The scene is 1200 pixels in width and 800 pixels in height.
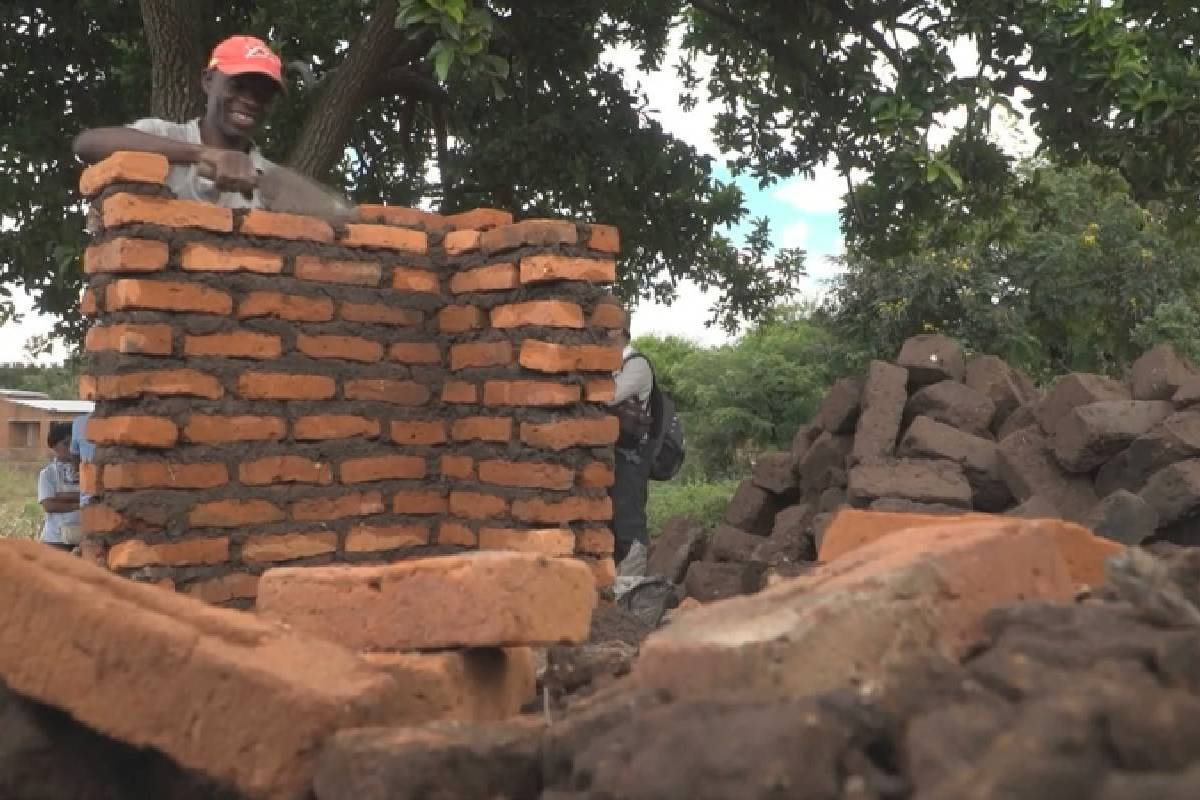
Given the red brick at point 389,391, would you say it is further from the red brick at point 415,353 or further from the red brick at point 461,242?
the red brick at point 461,242

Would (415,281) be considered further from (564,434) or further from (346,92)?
(346,92)

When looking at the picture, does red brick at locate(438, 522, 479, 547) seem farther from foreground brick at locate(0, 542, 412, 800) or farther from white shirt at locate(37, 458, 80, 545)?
white shirt at locate(37, 458, 80, 545)

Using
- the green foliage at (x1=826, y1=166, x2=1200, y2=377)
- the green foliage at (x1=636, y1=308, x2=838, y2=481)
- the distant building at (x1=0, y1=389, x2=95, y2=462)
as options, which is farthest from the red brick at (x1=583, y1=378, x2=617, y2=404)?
the distant building at (x1=0, y1=389, x2=95, y2=462)

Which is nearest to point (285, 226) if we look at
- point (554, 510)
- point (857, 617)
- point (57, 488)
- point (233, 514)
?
point (233, 514)

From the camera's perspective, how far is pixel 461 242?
459 centimetres

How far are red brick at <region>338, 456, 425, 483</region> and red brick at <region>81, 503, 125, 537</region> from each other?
2.66 feet

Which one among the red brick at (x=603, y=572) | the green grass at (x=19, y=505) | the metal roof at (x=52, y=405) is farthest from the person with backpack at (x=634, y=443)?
the metal roof at (x=52, y=405)

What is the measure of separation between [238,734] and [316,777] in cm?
17

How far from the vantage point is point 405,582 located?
7.91 ft

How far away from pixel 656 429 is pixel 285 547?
207 centimetres

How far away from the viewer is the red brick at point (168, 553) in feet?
12.7

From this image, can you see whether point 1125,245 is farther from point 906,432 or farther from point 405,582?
point 405,582

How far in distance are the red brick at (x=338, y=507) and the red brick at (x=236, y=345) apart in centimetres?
56

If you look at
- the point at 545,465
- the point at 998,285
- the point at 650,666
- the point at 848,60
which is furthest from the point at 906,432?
the point at 998,285
